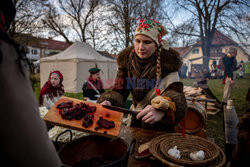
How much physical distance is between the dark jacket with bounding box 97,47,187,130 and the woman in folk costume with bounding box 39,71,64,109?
214cm

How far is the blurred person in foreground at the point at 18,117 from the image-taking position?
1.46 ft

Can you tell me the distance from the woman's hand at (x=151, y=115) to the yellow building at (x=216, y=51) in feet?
23.1

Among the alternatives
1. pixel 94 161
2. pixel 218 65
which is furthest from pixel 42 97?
pixel 218 65

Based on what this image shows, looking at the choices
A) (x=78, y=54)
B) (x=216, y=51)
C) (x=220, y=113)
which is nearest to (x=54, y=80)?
(x=78, y=54)

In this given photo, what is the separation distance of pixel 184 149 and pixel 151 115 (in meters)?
0.42

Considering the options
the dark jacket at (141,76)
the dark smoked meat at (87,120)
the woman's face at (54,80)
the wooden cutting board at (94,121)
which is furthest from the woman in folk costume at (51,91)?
the dark smoked meat at (87,120)

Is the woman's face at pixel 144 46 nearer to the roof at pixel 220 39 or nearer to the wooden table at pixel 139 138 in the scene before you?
the wooden table at pixel 139 138

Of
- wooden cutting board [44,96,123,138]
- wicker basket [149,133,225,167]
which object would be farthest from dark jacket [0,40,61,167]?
wicker basket [149,133,225,167]

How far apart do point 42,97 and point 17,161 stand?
350 cm

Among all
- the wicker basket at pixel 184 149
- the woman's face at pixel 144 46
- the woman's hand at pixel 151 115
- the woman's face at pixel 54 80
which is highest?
the woman's face at pixel 144 46

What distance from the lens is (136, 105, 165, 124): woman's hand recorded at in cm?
139

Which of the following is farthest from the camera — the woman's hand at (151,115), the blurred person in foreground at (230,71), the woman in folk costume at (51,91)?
the blurred person in foreground at (230,71)

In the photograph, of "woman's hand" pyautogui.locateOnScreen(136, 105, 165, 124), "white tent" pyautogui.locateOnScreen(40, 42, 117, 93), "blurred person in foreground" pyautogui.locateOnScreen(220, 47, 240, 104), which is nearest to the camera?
"woman's hand" pyautogui.locateOnScreen(136, 105, 165, 124)

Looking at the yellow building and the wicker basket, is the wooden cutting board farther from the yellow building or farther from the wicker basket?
the yellow building
